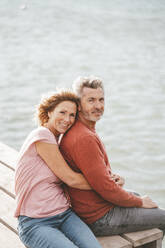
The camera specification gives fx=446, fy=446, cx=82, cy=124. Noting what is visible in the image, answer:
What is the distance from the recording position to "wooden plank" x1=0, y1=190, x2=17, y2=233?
10.2ft

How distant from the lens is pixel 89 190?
2850 mm

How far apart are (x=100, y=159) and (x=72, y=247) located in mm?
550

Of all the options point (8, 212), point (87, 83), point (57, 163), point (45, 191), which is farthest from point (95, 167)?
point (8, 212)

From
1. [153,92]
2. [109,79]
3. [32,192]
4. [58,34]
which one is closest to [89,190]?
[32,192]

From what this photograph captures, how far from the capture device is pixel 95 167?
2.72m

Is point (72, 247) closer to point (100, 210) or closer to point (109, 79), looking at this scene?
point (100, 210)

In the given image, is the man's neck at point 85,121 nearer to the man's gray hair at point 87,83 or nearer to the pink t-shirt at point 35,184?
the man's gray hair at point 87,83

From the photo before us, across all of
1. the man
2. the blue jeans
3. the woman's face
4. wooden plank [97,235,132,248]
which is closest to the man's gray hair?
the man

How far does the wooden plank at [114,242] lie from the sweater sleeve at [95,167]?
29 centimetres

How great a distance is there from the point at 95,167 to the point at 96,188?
0.48ft

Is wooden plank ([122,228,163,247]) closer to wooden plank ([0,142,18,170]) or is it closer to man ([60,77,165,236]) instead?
man ([60,77,165,236])

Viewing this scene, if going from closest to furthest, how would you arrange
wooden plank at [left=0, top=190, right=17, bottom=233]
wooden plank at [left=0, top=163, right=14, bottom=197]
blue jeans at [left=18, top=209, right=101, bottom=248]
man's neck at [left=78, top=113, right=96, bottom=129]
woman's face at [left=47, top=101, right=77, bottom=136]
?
blue jeans at [left=18, top=209, right=101, bottom=248] < woman's face at [left=47, top=101, right=77, bottom=136] < man's neck at [left=78, top=113, right=96, bottom=129] < wooden plank at [left=0, top=190, right=17, bottom=233] < wooden plank at [left=0, top=163, right=14, bottom=197]

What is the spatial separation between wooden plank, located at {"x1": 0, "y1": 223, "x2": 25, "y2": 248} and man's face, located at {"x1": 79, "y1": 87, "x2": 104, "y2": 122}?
0.93 m

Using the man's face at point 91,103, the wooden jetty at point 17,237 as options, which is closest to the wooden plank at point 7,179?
the wooden jetty at point 17,237
